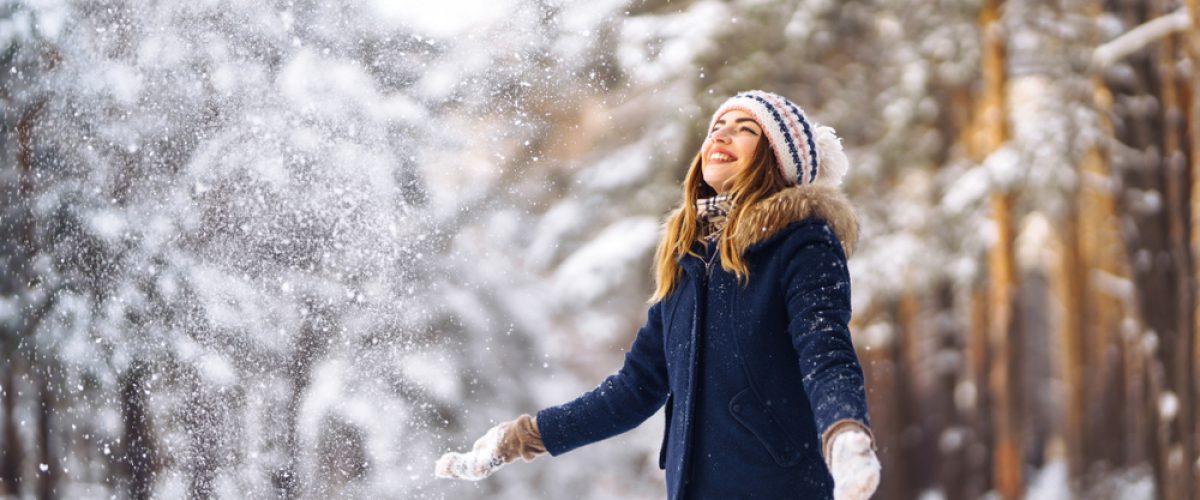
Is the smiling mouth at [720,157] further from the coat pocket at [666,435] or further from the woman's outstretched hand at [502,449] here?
the woman's outstretched hand at [502,449]

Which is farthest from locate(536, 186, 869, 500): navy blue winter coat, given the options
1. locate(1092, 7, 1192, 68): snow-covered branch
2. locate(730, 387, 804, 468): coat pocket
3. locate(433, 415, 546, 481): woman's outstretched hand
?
locate(1092, 7, 1192, 68): snow-covered branch

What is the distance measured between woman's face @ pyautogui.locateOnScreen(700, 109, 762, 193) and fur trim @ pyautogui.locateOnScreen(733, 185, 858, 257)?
0.54 feet

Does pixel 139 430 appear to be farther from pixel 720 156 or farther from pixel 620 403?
pixel 720 156

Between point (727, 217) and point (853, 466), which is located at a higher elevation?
point (727, 217)

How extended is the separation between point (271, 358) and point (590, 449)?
260 centimetres

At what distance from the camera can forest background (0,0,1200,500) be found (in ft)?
18.6

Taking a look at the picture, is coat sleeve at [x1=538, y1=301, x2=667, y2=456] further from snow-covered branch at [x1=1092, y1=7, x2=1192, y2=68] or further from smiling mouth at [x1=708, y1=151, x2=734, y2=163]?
snow-covered branch at [x1=1092, y1=7, x2=1192, y2=68]

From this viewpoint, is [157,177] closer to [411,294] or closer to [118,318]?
[118,318]

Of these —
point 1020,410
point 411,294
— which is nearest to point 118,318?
point 411,294

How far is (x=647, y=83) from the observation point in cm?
649

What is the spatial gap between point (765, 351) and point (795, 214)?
10.4 inches

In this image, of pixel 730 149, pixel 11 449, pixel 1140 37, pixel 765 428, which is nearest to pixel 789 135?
pixel 730 149

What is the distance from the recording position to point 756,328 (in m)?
1.81

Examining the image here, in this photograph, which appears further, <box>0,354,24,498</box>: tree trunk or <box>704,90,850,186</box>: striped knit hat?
<box>0,354,24,498</box>: tree trunk
